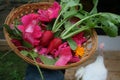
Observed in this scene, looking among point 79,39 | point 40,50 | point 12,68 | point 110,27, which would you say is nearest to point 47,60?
point 40,50

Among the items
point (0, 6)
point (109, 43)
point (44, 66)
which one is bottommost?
point (109, 43)

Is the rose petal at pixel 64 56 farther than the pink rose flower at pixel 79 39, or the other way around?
the pink rose flower at pixel 79 39

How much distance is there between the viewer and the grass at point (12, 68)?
250 cm

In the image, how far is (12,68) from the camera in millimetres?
2631

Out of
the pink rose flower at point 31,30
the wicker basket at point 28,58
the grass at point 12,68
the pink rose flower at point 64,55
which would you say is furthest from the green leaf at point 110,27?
the grass at point 12,68

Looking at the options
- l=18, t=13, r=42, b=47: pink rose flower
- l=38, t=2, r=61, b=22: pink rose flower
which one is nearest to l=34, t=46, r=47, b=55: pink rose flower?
l=18, t=13, r=42, b=47: pink rose flower

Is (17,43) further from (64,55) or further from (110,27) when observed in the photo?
(110,27)

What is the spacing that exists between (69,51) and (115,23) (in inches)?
10.1

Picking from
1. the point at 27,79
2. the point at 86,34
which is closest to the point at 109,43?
the point at 86,34

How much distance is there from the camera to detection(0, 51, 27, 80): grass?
2.50 m

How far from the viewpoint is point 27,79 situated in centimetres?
133

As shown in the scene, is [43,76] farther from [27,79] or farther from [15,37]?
[15,37]

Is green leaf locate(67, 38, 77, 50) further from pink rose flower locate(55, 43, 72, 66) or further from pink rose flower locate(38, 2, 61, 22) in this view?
pink rose flower locate(38, 2, 61, 22)

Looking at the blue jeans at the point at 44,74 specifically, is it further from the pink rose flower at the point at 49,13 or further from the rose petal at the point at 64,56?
the pink rose flower at the point at 49,13
